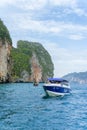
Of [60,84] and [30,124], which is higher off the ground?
[60,84]

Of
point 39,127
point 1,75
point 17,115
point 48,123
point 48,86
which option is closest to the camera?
point 39,127

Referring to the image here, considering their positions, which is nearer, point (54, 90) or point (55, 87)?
point (55, 87)

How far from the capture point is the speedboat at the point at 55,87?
79.2m

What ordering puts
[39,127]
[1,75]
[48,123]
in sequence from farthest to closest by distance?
[1,75] < [48,123] < [39,127]

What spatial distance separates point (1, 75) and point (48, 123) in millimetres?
155763

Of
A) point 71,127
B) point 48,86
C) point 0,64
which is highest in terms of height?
point 0,64

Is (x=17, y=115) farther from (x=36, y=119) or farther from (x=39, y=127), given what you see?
(x=39, y=127)

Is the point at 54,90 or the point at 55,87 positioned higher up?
the point at 55,87

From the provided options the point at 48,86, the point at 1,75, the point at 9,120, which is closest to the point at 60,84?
the point at 48,86

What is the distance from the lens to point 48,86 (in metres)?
79.1

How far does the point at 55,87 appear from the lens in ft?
262

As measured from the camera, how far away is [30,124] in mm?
38781

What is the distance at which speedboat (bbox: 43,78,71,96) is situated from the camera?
79.2 metres

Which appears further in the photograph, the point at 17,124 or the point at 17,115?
the point at 17,115
